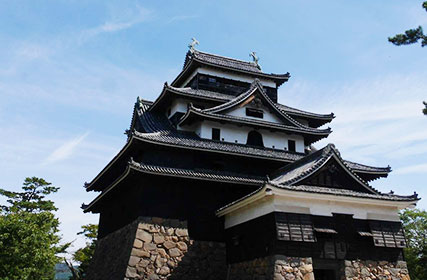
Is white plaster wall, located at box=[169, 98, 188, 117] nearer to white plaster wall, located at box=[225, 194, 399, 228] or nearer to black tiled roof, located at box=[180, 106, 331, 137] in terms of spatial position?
black tiled roof, located at box=[180, 106, 331, 137]

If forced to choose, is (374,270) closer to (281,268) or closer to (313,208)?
(313,208)

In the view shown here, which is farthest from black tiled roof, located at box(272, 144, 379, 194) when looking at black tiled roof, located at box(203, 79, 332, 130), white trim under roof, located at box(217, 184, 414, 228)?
black tiled roof, located at box(203, 79, 332, 130)

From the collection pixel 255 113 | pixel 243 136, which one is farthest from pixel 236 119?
pixel 255 113

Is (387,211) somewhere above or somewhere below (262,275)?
above

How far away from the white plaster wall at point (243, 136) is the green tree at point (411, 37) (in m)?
9.14

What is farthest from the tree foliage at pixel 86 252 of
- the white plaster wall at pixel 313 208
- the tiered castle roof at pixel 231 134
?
the white plaster wall at pixel 313 208

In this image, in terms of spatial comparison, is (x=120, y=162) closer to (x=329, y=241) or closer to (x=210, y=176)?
(x=210, y=176)

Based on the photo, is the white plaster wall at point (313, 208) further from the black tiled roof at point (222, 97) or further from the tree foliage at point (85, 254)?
the tree foliage at point (85, 254)

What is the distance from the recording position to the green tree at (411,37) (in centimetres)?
1486

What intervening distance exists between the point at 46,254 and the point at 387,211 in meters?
18.4

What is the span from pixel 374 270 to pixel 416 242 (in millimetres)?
24422

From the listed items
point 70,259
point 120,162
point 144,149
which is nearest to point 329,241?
point 144,149

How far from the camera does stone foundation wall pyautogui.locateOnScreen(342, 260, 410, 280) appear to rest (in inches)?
614

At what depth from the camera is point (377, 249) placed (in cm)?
1648
